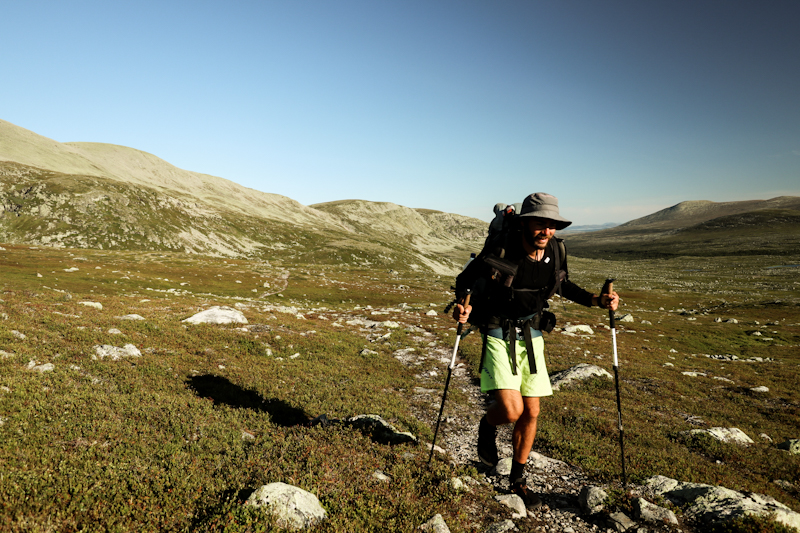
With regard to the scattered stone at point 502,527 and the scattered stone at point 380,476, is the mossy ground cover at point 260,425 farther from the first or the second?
the scattered stone at point 502,527

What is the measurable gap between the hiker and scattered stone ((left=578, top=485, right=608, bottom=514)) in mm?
847

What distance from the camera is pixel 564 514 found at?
257 inches

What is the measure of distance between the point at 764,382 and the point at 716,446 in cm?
1440

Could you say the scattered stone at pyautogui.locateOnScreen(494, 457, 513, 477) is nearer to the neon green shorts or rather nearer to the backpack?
the neon green shorts

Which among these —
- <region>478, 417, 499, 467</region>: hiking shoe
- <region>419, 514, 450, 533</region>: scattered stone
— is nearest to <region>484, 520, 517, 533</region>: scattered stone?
<region>419, 514, 450, 533</region>: scattered stone

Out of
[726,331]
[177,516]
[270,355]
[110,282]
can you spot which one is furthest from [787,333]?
[110,282]

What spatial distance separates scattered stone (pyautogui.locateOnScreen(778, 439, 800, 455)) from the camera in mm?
10344

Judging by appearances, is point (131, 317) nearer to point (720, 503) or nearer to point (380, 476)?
point (380, 476)

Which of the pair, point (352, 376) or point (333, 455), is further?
point (352, 376)

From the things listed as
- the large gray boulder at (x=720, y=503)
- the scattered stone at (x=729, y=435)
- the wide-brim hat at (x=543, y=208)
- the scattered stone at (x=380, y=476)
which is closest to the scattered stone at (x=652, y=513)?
the large gray boulder at (x=720, y=503)

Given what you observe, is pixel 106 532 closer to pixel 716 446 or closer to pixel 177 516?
pixel 177 516

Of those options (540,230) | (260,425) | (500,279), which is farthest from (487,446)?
(260,425)

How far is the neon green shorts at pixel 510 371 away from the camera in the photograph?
6.47m

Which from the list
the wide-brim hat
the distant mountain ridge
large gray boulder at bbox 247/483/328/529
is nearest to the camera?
large gray boulder at bbox 247/483/328/529
